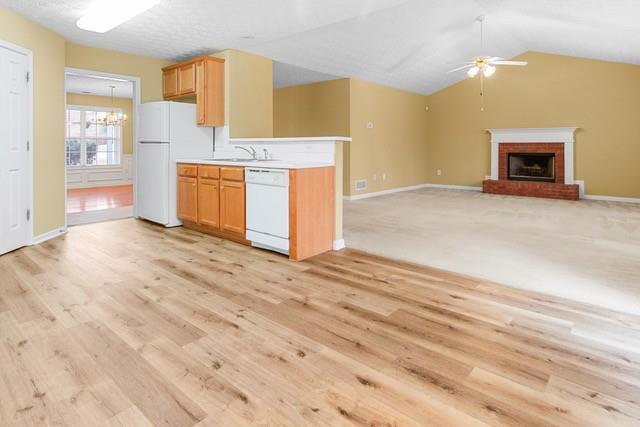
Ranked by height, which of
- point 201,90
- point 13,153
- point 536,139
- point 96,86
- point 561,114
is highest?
point 96,86

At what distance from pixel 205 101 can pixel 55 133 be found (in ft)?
5.88

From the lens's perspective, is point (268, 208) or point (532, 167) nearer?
point (268, 208)

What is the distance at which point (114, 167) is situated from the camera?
432 inches

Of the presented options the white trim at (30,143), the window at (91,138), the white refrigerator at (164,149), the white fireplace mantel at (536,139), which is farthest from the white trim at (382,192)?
the window at (91,138)

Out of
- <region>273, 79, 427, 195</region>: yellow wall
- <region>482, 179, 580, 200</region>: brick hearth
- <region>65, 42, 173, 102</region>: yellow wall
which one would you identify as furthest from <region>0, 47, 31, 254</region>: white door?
<region>482, 179, 580, 200</region>: brick hearth

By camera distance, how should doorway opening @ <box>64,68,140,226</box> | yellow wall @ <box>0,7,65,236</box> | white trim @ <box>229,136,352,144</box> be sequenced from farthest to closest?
doorway opening @ <box>64,68,140,226</box> < yellow wall @ <box>0,7,65,236</box> < white trim @ <box>229,136,352,144</box>

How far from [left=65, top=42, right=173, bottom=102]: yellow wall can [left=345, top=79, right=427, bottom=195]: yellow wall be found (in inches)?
147

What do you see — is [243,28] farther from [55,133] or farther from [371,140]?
[371,140]

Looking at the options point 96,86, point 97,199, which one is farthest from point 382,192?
point 96,86

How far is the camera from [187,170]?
5.16 meters

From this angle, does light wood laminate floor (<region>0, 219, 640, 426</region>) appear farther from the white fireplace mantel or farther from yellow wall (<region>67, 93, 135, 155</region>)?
yellow wall (<region>67, 93, 135, 155</region>)

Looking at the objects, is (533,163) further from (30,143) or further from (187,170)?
(30,143)

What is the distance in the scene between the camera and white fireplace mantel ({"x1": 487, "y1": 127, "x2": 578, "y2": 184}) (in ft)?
28.3

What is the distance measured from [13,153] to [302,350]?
3.76 meters
